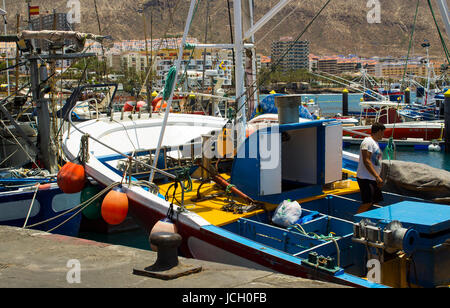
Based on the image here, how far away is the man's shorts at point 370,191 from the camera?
23.4 ft

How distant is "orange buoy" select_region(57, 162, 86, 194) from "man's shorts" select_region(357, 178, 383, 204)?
4.65 m

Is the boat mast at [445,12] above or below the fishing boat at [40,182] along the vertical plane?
above

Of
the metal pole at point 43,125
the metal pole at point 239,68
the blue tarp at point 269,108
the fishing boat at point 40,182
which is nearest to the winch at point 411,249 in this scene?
the metal pole at point 239,68

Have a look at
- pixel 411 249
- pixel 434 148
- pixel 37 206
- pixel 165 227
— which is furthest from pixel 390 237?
pixel 434 148

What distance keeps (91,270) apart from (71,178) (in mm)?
4084

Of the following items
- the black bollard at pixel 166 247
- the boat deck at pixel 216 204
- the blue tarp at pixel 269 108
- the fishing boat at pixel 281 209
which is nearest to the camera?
the black bollard at pixel 166 247

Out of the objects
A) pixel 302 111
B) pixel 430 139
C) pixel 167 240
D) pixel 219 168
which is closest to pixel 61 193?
pixel 219 168

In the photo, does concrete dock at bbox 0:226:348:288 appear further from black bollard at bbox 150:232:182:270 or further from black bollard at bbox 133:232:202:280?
black bollard at bbox 150:232:182:270

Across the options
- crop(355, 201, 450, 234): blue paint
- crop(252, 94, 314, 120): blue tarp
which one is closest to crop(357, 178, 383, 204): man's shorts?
crop(355, 201, 450, 234): blue paint

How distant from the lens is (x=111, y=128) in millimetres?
12336

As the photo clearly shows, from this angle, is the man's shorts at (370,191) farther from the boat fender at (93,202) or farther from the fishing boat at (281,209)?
the boat fender at (93,202)

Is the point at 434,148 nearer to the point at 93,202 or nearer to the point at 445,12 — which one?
the point at 93,202

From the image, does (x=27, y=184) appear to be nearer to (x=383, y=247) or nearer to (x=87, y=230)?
(x=87, y=230)

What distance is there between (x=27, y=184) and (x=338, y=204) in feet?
19.1
